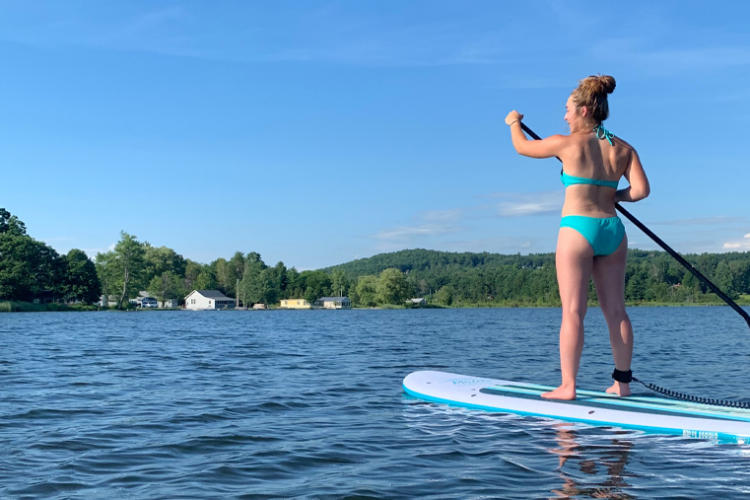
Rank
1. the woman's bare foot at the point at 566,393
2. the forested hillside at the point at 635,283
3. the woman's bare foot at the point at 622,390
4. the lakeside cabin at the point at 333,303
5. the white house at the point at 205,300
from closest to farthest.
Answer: the woman's bare foot at the point at 566,393 < the woman's bare foot at the point at 622,390 < the white house at the point at 205,300 < the forested hillside at the point at 635,283 < the lakeside cabin at the point at 333,303

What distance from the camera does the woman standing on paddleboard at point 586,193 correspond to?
5.65 meters

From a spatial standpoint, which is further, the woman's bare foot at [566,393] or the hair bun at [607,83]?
the woman's bare foot at [566,393]

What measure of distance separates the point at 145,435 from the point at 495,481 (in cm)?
304

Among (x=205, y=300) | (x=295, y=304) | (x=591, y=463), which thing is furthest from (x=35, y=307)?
(x=591, y=463)

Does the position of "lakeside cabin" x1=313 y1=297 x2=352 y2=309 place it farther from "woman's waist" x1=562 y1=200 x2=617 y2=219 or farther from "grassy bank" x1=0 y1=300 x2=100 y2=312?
"woman's waist" x1=562 y1=200 x2=617 y2=219

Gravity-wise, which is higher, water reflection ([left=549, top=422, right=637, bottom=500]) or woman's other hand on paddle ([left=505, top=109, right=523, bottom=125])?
woman's other hand on paddle ([left=505, top=109, right=523, bottom=125])

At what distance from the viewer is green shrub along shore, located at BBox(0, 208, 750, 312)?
84.0 m

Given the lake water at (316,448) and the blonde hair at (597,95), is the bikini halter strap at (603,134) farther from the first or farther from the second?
the lake water at (316,448)

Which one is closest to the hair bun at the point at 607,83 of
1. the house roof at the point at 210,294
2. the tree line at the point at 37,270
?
the tree line at the point at 37,270

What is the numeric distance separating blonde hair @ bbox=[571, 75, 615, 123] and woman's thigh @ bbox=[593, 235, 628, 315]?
3.75ft

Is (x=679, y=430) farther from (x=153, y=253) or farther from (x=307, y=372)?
(x=153, y=253)

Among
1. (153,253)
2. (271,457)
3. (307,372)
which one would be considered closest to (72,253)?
(153,253)

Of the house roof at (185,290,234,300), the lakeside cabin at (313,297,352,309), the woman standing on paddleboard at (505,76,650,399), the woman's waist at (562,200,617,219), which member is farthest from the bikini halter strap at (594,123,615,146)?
the lakeside cabin at (313,297,352,309)

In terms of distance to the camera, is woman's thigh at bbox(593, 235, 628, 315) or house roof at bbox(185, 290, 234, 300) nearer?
woman's thigh at bbox(593, 235, 628, 315)
